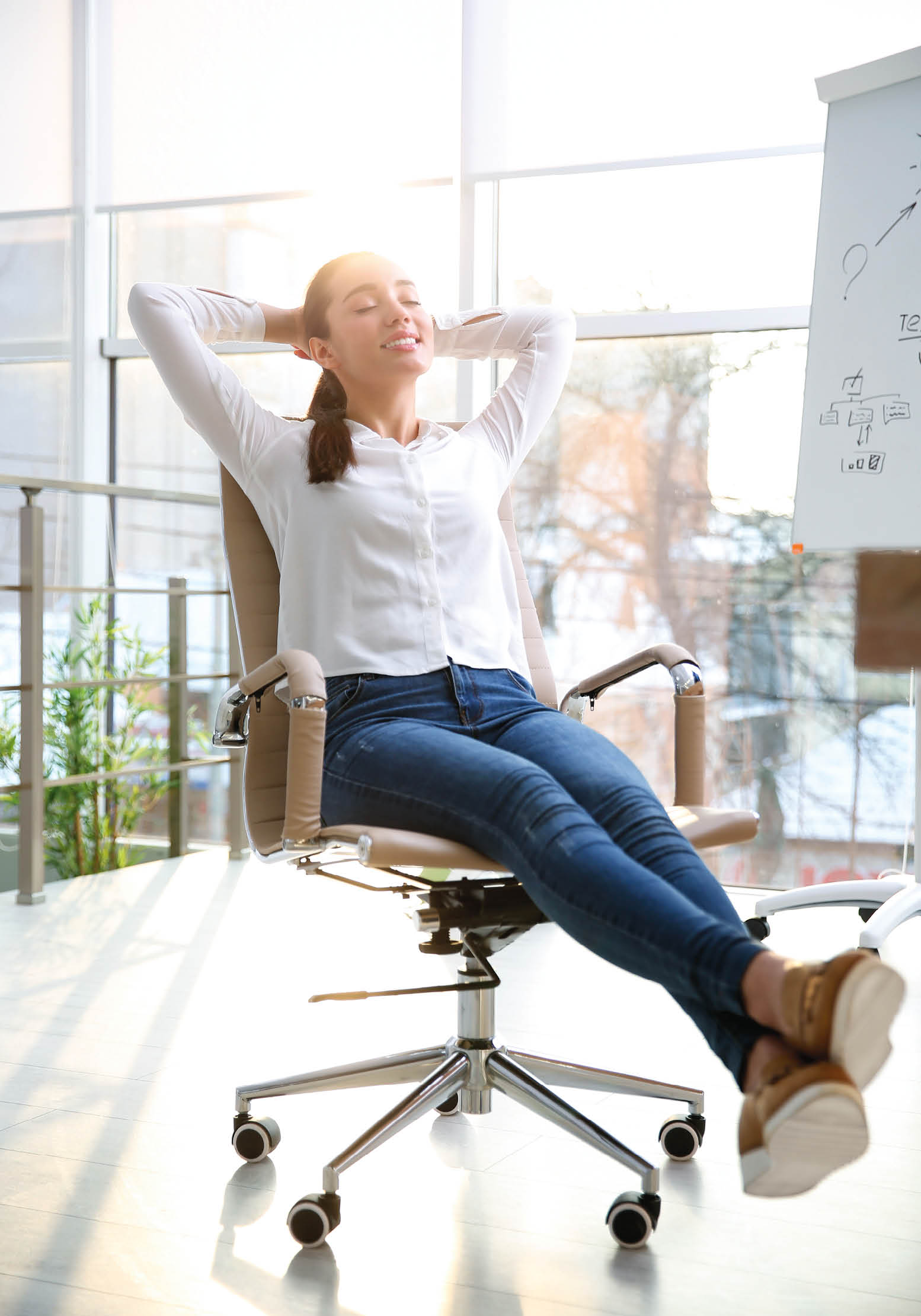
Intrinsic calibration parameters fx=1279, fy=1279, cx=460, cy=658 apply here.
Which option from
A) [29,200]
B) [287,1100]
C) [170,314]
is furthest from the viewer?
[29,200]

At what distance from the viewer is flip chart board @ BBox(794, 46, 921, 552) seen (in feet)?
9.13

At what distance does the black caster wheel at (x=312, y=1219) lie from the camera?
1467mm

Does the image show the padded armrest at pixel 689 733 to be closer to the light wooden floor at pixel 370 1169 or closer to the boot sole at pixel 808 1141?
the light wooden floor at pixel 370 1169

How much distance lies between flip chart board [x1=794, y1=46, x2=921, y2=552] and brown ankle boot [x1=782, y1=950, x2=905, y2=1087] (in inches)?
75.3

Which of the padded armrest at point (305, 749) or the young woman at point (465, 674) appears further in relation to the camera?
the padded armrest at point (305, 749)

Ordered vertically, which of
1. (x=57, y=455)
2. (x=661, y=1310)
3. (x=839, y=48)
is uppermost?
(x=839, y=48)

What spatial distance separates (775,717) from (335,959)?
166 cm

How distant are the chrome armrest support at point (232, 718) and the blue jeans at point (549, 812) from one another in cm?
11

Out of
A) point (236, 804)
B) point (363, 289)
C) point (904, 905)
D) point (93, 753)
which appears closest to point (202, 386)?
point (363, 289)

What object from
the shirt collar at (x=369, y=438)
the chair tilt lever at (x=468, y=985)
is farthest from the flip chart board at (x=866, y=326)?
the chair tilt lever at (x=468, y=985)

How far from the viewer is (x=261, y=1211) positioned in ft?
5.17

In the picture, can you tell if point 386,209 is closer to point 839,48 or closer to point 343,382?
point 839,48

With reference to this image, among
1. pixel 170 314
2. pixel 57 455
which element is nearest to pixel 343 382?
pixel 170 314

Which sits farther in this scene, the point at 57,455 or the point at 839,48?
the point at 57,455
